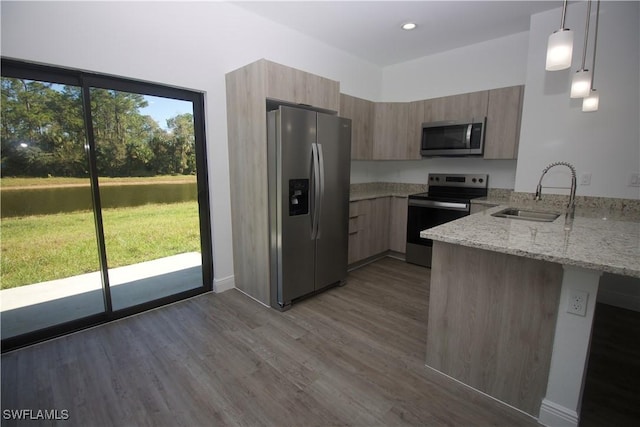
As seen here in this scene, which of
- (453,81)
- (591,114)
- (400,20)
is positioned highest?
(400,20)

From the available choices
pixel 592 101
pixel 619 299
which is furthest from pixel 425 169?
pixel 619 299

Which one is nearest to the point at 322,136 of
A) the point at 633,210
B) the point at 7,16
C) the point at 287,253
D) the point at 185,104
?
the point at 287,253

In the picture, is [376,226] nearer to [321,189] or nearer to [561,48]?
[321,189]

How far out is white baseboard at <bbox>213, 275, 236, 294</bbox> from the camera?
305 cm

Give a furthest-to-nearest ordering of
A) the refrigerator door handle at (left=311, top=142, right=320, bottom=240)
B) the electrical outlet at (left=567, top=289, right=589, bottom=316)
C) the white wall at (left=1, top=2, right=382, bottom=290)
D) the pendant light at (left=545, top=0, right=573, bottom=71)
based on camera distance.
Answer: the refrigerator door handle at (left=311, top=142, right=320, bottom=240)
the white wall at (left=1, top=2, right=382, bottom=290)
the pendant light at (left=545, top=0, right=573, bottom=71)
the electrical outlet at (left=567, top=289, right=589, bottom=316)

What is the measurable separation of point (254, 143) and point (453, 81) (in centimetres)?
301

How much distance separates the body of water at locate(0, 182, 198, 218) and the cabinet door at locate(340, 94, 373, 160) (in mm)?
2146

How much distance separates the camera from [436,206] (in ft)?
12.0

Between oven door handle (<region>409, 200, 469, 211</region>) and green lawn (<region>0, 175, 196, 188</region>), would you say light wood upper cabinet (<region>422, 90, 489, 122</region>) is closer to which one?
oven door handle (<region>409, 200, 469, 211</region>)

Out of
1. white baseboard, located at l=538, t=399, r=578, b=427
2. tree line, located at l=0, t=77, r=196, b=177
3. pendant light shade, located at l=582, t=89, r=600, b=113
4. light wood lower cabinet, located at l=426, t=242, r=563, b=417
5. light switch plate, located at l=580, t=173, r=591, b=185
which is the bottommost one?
white baseboard, located at l=538, t=399, r=578, b=427

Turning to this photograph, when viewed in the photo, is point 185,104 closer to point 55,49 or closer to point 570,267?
point 55,49

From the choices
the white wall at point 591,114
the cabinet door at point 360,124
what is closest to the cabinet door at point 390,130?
the cabinet door at point 360,124

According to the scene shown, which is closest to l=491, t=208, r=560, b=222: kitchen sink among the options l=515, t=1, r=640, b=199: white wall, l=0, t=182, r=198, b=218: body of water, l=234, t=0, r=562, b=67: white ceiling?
l=515, t=1, r=640, b=199: white wall

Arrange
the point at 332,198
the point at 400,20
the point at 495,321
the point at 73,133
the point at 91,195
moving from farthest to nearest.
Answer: the point at 400,20, the point at 332,198, the point at 91,195, the point at 73,133, the point at 495,321
